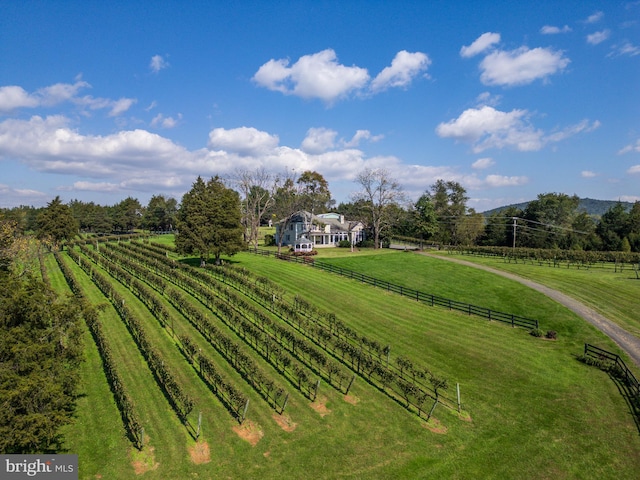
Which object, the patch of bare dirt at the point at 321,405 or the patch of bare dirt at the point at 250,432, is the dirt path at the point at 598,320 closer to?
the patch of bare dirt at the point at 321,405

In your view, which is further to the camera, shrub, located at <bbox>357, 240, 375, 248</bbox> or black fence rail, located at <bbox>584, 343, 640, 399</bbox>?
shrub, located at <bbox>357, 240, 375, 248</bbox>

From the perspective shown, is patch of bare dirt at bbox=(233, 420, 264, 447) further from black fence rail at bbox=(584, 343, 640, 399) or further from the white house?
the white house

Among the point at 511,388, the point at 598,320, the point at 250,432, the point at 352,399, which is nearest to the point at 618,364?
the point at 511,388

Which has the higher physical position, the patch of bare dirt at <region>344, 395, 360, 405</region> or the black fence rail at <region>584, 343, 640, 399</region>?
the black fence rail at <region>584, 343, 640, 399</region>

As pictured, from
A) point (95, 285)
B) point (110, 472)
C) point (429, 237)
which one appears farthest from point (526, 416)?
point (429, 237)

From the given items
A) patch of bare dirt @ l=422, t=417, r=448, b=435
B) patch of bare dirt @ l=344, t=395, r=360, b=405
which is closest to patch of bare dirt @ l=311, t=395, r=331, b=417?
patch of bare dirt @ l=344, t=395, r=360, b=405

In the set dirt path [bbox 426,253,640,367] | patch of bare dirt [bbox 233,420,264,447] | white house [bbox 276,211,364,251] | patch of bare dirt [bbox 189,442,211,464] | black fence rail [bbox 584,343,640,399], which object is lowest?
patch of bare dirt [bbox 189,442,211,464]

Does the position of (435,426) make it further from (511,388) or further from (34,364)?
(34,364)
